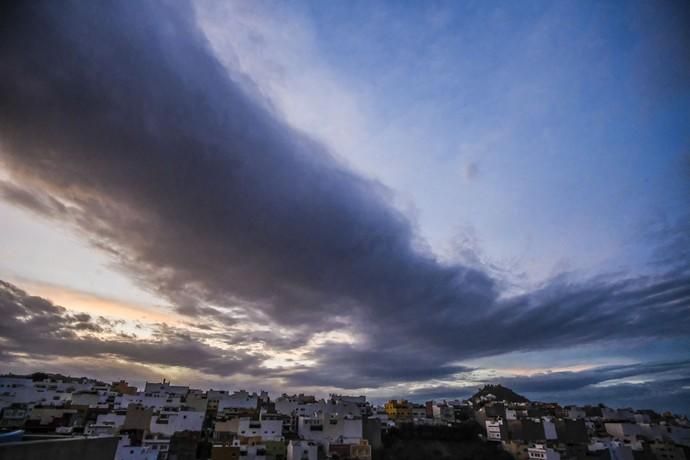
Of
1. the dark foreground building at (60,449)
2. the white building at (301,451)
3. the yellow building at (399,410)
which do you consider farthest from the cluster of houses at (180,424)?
the dark foreground building at (60,449)

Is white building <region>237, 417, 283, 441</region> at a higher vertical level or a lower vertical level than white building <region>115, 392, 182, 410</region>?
lower

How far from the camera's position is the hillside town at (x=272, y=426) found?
135 ft

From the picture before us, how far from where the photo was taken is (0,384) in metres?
46.1

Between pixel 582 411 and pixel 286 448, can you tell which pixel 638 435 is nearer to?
pixel 582 411

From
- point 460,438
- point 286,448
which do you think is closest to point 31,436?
point 286,448

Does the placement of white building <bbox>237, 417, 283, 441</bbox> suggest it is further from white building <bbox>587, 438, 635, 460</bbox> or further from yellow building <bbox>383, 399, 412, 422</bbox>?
white building <bbox>587, 438, 635, 460</bbox>

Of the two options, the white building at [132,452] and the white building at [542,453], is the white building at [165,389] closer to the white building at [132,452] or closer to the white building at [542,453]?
the white building at [132,452]

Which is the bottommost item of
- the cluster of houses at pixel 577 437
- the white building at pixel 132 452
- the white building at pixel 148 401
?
the white building at pixel 132 452

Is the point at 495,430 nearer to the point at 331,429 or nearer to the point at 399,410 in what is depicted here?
the point at 399,410

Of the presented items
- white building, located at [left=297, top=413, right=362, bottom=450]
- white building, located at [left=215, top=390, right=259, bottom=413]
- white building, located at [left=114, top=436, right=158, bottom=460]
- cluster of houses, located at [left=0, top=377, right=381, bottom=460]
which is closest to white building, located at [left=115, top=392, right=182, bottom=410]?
cluster of houses, located at [left=0, top=377, right=381, bottom=460]

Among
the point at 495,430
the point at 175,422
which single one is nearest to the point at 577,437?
the point at 495,430

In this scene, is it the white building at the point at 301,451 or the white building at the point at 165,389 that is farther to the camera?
the white building at the point at 165,389

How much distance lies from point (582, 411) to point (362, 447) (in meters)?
59.8

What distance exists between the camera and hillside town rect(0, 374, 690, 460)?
41125 mm
